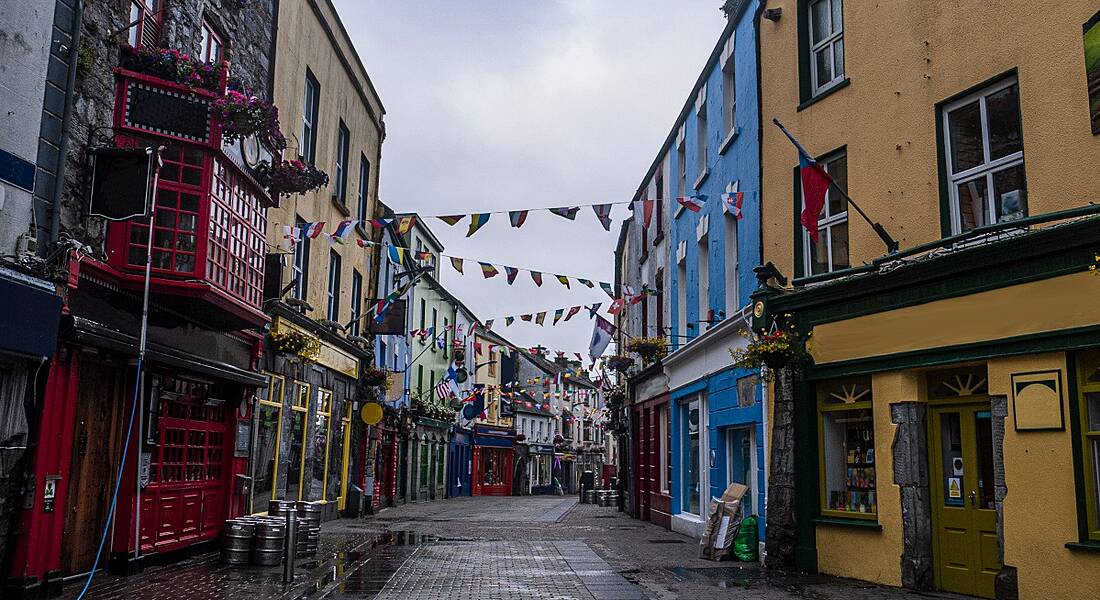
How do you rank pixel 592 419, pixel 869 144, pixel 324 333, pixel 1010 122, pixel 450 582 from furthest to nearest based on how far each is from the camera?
pixel 592 419 → pixel 324 333 → pixel 869 144 → pixel 450 582 → pixel 1010 122

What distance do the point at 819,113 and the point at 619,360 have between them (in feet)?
50.2

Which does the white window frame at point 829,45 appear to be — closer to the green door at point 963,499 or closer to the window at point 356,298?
the green door at point 963,499

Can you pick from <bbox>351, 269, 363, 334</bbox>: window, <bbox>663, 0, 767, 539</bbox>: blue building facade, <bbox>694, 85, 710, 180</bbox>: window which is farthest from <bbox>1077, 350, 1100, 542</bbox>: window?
<bbox>351, 269, 363, 334</bbox>: window

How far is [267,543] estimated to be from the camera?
12.7 metres

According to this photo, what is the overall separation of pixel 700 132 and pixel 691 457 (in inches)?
286

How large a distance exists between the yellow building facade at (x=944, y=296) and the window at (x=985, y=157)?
0.07 ft

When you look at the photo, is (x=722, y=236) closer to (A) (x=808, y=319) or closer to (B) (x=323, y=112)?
(A) (x=808, y=319)

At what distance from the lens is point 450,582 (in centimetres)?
1148

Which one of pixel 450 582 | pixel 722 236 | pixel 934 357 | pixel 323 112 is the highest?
pixel 323 112

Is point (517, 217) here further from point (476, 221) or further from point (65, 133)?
point (65, 133)

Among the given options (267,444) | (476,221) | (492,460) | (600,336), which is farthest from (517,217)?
(492,460)

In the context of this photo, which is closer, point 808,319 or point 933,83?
point 933,83

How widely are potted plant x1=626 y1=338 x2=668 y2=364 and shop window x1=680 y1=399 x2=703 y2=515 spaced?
1582 millimetres

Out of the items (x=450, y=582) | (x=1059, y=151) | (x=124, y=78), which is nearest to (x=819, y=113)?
(x=1059, y=151)
